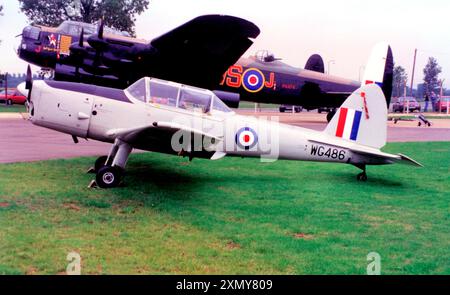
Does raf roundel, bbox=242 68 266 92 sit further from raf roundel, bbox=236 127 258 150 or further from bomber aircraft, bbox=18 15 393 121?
raf roundel, bbox=236 127 258 150

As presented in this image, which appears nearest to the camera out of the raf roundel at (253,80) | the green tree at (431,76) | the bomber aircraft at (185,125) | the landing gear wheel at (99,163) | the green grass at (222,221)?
the green grass at (222,221)

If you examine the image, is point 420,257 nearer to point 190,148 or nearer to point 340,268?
point 340,268

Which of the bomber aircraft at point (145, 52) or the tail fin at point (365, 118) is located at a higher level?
the bomber aircraft at point (145, 52)

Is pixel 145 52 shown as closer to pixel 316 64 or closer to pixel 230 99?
pixel 230 99

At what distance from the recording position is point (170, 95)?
8.10 m

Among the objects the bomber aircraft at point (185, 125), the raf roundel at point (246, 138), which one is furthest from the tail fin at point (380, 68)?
the raf roundel at point (246, 138)

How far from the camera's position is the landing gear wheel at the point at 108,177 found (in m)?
7.55

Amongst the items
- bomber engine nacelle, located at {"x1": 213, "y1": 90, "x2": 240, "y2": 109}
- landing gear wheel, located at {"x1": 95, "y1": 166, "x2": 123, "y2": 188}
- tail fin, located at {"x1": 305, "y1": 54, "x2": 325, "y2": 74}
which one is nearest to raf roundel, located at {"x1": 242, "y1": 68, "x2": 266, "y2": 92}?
bomber engine nacelle, located at {"x1": 213, "y1": 90, "x2": 240, "y2": 109}

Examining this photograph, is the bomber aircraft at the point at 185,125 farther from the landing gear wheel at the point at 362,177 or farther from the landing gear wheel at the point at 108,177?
the landing gear wheel at the point at 362,177

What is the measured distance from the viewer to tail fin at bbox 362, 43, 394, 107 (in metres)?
18.3

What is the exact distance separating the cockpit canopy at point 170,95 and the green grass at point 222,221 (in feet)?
5.07

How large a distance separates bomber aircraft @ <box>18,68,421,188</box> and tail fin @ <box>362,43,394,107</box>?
1024 cm

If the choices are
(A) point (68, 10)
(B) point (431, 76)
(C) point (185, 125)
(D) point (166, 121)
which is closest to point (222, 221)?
(C) point (185, 125)
